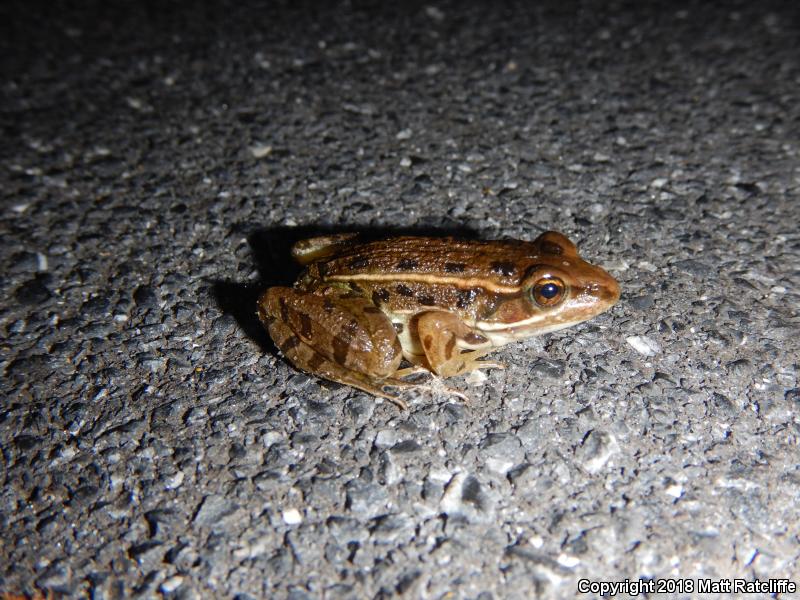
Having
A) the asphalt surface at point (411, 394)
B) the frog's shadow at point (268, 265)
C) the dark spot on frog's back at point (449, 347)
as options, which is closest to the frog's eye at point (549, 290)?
the asphalt surface at point (411, 394)

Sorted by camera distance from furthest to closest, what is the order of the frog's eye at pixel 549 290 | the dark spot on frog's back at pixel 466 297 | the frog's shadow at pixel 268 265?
the frog's shadow at pixel 268 265
the dark spot on frog's back at pixel 466 297
the frog's eye at pixel 549 290

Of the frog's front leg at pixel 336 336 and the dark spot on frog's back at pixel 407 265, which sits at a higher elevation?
the dark spot on frog's back at pixel 407 265

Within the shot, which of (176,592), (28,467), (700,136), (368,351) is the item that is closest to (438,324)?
(368,351)

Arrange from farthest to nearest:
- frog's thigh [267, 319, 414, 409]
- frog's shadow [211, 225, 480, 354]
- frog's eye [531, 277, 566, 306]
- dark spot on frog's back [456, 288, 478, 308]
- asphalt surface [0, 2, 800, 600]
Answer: frog's shadow [211, 225, 480, 354] → dark spot on frog's back [456, 288, 478, 308] → frog's eye [531, 277, 566, 306] → frog's thigh [267, 319, 414, 409] → asphalt surface [0, 2, 800, 600]

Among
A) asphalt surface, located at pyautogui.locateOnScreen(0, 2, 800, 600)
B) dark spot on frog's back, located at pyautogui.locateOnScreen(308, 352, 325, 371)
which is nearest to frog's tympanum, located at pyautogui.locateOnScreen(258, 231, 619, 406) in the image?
dark spot on frog's back, located at pyautogui.locateOnScreen(308, 352, 325, 371)

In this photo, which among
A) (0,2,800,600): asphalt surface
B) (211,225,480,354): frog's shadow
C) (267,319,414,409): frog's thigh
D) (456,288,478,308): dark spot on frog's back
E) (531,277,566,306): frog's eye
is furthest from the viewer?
(211,225,480,354): frog's shadow

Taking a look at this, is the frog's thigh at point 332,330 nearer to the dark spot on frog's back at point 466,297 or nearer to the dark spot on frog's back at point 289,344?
the dark spot on frog's back at point 289,344

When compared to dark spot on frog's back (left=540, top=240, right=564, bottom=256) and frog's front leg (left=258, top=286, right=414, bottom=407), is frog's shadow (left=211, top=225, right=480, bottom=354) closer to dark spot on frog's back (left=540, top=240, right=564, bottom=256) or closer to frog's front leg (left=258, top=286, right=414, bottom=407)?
frog's front leg (left=258, top=286, right=414, bottom=407)
